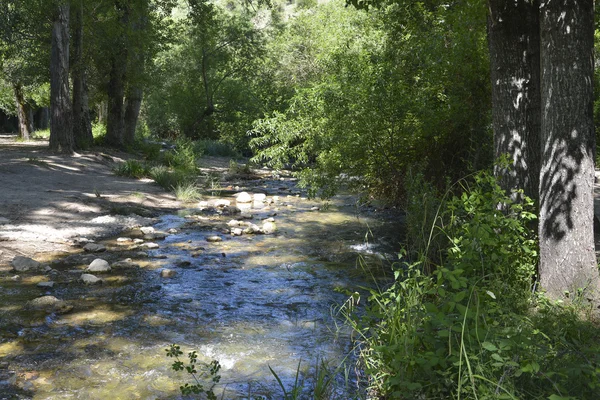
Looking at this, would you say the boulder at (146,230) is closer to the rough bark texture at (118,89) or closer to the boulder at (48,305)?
the boulder at (48,305)

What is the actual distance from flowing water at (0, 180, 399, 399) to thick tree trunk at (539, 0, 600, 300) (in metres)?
1.64

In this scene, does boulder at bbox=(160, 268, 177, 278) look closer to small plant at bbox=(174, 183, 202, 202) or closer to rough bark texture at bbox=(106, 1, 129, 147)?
small plant at bbox=(174, 183, 202, 202)

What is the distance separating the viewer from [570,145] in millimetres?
4445

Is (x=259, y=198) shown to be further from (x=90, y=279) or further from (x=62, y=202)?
(x=90, y=279)

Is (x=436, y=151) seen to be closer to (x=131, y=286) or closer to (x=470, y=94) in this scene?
(x=470, y=94)

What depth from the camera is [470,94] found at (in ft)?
27.8

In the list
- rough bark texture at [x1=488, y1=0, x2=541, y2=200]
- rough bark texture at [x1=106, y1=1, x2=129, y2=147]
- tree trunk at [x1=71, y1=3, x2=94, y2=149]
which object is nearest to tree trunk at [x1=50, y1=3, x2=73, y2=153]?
tree trunk at [x1=71, y1=3, x2=94, y2=149]

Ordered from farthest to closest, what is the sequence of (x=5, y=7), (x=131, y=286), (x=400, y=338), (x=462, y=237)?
(x=5, y=7)
(x=131, y=286)
(x=462, y=237)
(x=400, y=338)

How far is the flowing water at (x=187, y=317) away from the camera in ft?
13.3

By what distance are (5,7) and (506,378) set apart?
16.2 meters

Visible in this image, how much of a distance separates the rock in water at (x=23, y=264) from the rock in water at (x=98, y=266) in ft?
2.03

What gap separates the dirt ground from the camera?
26.9 ft

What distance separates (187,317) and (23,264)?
2.58 metres

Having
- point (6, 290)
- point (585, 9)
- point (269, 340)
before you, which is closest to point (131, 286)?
point (6, 290)
